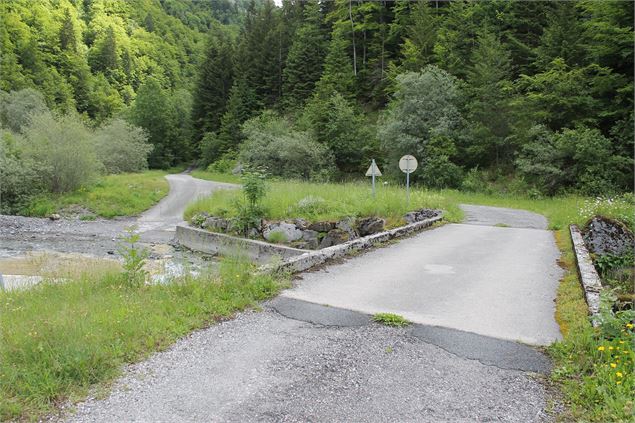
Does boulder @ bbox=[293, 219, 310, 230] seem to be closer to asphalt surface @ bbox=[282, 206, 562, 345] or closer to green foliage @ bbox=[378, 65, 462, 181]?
asphalt surface @ bbox=[282, 206, 562, 345]

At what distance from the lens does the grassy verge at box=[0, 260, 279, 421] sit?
358 cm

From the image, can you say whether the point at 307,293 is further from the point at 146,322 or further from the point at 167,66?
the point at 167,66

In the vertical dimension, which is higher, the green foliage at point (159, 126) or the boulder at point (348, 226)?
the green foliage at point (159, 126)

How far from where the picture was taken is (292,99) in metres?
54.1

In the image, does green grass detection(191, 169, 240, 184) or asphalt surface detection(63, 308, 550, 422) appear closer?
asphalt surface detection(63, 308, 550, 422)

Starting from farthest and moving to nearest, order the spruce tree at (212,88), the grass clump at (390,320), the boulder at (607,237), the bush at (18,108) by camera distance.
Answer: the spruce tree at (212,88), the bush at (18,108), the boulder at (607,237), the grass clump at (390,320)

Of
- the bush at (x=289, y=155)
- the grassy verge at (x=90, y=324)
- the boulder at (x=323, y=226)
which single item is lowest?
the boulder at (x=323, y=226)

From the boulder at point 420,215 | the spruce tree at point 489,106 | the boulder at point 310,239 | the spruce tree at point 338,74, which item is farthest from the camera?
the spruce tree at point 338,74

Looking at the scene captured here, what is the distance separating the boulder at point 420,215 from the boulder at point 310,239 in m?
3.18

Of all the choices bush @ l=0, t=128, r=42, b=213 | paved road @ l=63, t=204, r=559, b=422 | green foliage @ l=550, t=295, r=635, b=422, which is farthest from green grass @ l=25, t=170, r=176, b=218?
green foliage @ l=550, t=295, r=635, b=422

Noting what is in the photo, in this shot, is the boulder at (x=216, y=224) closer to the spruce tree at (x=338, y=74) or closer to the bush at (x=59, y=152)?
the bush at (x=59, y=152)

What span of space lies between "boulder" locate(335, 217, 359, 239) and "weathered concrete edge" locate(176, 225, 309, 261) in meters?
1.78

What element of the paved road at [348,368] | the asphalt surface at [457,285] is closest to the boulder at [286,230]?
the asphalt surface at [457,285]

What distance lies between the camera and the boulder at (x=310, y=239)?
14.0 meters
